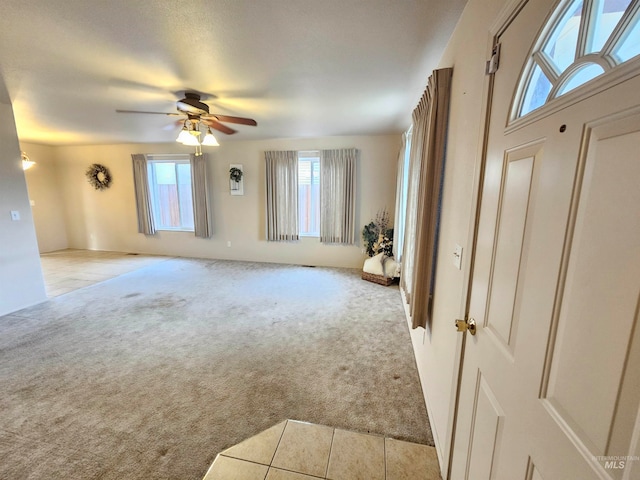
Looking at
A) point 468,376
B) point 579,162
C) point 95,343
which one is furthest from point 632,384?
point 95,343

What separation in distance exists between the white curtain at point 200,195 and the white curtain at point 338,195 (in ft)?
7.65

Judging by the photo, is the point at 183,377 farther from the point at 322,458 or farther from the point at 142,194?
the point at 142,194

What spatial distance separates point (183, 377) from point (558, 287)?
2369 millimetres

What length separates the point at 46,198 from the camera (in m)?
5.88

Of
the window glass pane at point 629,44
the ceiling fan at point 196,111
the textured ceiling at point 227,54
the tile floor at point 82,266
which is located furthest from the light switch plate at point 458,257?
the tile floor at point 82,266

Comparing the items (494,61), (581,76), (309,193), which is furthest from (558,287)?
(309,193)

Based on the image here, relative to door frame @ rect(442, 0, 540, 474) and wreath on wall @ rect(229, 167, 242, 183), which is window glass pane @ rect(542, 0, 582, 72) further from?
wreath on wall @ rect(229, 167, 242, 183)

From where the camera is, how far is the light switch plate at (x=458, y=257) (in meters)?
1.25

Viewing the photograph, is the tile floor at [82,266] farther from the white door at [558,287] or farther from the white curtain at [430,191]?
the white door at [558,287]

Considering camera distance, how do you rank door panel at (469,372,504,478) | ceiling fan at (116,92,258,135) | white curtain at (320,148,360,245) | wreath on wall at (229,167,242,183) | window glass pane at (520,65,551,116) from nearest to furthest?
1. window glass pane at (520,65,551,116)
2. door panel at (469,372,504,478)
3. ceiling fan at (116,92,258,135)
4. white curtain at (320,148,360,245)
5. wreath on wall at (229,167,242,183)

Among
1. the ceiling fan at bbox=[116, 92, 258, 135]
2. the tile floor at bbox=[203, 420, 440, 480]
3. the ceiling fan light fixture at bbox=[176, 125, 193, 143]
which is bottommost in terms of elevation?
the tile floor at bbox=[203, 420, 440, 480]

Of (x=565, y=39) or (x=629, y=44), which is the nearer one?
(x=629, y=44)

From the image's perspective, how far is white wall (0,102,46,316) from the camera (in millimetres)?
2971

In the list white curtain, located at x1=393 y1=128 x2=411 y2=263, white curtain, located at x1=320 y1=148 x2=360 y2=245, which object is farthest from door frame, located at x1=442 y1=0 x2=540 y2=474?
white curtain, located at x1=320 y1=148 x2=360 y2=245
